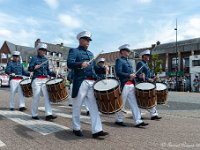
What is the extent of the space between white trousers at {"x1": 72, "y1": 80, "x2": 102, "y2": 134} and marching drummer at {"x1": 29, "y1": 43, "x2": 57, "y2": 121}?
2.06m

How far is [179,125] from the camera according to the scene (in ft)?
26.5

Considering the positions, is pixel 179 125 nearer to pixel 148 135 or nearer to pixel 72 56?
pixel 148 135

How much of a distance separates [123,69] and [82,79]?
72.6 inches

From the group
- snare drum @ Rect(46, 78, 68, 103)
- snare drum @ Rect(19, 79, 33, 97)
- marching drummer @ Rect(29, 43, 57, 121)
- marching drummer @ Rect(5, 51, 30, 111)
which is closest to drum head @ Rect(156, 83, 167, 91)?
snare drum @ Rect(46, 78, 68, 103)

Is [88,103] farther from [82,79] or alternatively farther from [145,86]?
[145,86]

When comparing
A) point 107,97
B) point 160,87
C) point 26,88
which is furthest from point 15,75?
point 107,97

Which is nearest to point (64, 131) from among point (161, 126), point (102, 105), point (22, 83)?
point (102, 105)

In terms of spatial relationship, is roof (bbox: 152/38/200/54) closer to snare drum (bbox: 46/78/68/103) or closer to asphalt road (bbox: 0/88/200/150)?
asphalt road (bbox: 0/88/200/150)

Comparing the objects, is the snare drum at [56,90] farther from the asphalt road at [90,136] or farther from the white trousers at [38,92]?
the asphalt road at [90,136]

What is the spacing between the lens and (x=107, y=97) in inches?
243

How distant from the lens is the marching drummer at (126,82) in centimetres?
769

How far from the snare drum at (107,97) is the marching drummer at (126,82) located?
135cm

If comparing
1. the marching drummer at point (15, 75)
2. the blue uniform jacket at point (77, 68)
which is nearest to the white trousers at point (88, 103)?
the blue uniform jacket at point (77, 68)

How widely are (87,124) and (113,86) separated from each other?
2089 mm
